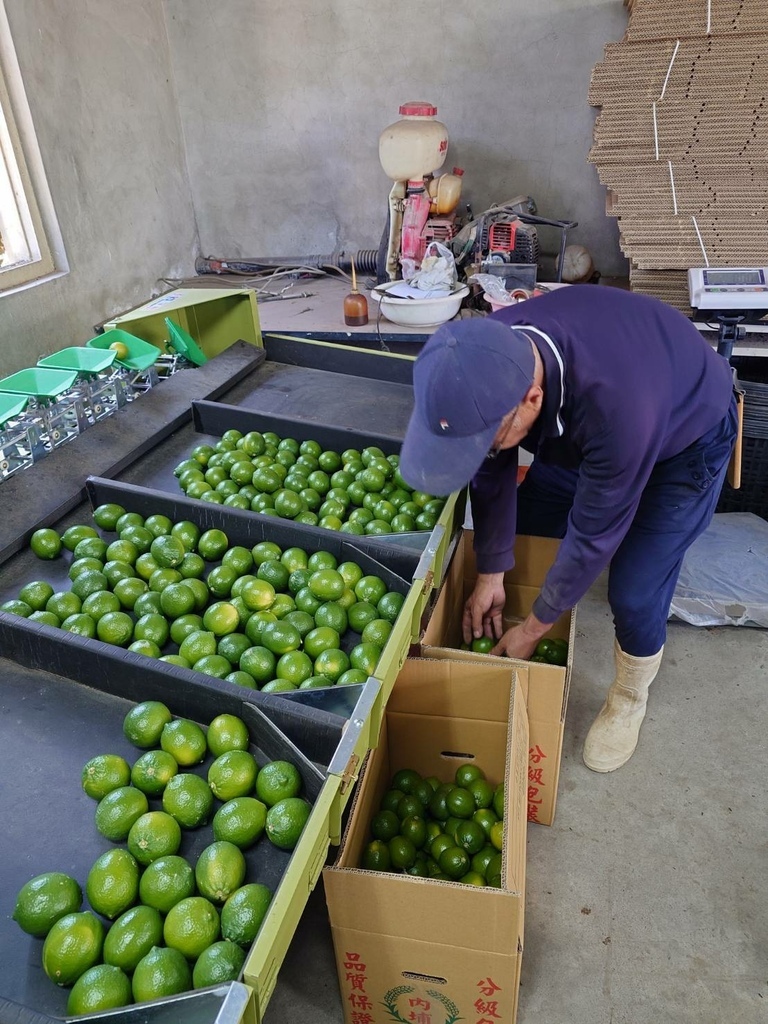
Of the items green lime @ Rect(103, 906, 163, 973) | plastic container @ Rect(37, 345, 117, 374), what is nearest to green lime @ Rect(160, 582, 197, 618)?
green lime @ Rect(103, 906, 163, 973)

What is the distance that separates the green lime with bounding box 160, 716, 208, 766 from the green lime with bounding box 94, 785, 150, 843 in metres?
A: 0.12

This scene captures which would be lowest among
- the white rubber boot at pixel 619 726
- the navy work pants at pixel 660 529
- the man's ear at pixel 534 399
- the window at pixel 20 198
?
the white rubber boot at pixel 619 726

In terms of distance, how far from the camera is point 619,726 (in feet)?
9.02

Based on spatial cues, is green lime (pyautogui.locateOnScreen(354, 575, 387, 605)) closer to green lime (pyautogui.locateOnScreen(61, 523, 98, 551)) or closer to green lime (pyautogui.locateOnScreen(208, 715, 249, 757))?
green lime (pyautogui.locateOnScreen(208, 715, 249, 757))

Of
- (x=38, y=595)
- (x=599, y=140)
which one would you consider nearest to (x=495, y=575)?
(x=38, y=595)

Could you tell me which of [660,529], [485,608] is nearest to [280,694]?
[485,608]

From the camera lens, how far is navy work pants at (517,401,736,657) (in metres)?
2.22

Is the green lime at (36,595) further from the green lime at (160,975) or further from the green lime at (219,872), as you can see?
the green lime at (160,975)

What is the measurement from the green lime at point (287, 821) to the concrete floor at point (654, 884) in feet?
3.33

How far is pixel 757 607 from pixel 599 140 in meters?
2.49

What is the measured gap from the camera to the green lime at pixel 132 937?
123 centimetres

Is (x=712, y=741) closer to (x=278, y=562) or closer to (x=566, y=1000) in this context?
(x=566, y=1000)

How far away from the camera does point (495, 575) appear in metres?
2.54

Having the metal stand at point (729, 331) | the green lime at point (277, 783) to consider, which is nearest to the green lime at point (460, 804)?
the green lime at point (277, 783)
